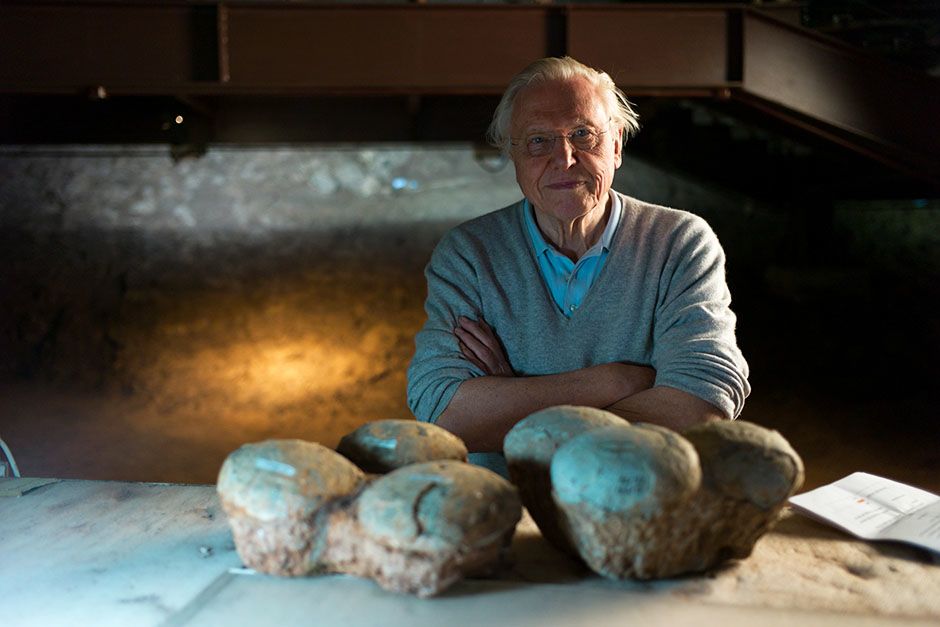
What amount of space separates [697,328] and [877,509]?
2.24 ft

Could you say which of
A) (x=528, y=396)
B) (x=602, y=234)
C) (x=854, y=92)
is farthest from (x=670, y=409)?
(x=854, y=92)

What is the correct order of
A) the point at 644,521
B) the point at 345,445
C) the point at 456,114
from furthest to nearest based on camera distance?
the point at 456,114 → the point at 345,445 → the point at 644,521

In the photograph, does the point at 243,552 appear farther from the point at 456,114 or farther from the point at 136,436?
the point at 456,114

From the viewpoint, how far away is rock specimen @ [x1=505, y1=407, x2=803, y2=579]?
1.18 m

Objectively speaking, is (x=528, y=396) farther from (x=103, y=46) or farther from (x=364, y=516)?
(x=103, y=46)

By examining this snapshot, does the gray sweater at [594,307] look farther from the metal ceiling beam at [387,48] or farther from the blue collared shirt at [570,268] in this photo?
the metal ceiling beam at [387,48]

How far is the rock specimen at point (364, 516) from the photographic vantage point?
1173 millimetres

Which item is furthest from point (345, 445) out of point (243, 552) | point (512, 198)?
point (512, 198)

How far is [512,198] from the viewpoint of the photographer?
10750 millimetres

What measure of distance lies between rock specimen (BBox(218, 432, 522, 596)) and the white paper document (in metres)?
0.73

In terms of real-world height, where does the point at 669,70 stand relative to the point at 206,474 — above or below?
above

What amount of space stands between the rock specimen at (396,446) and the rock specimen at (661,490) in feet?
0.46

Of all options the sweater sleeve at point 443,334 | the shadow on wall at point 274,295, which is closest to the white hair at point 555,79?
the sweater sleeve at point 443,334

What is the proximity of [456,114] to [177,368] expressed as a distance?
12.1 feet
